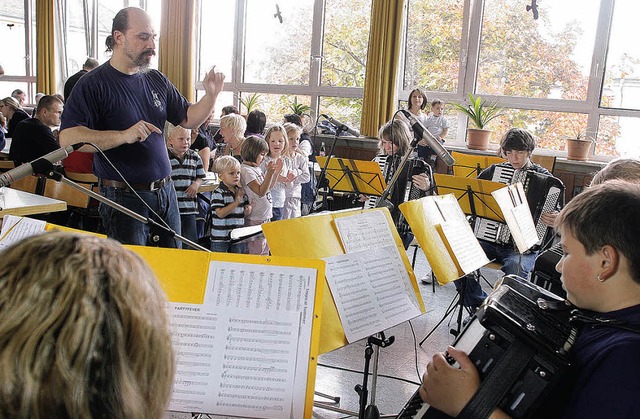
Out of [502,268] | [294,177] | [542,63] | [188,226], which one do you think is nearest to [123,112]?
[188,226]

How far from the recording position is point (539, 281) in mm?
2754

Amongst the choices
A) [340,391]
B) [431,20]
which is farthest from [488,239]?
[431,20]

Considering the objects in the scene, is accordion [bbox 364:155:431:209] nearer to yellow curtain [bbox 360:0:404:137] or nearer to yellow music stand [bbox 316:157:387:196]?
yellow music stand [bbox 316:157:387:196]

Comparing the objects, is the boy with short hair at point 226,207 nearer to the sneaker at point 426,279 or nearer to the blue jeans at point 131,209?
the blue jeans at point 131,209

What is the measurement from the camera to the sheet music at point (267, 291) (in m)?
1.47

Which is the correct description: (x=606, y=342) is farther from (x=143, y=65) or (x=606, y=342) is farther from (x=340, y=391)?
(x=143, y=65)

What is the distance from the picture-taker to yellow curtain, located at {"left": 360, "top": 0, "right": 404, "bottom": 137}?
24.5ft

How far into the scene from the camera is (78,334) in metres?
0.64

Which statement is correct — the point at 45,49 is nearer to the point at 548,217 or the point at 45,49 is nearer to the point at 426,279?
the point at 426,279

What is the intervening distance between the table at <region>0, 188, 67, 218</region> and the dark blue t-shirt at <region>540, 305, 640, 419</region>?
279 cm

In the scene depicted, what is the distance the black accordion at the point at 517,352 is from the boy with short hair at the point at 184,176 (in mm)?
3027

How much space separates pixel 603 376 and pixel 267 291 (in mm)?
810

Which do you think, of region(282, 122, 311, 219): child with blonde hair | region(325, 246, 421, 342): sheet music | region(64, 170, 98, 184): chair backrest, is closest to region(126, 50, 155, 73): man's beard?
region(325, 246, 421, 342): sheet music

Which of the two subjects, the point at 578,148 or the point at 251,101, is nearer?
the point at 578,148
